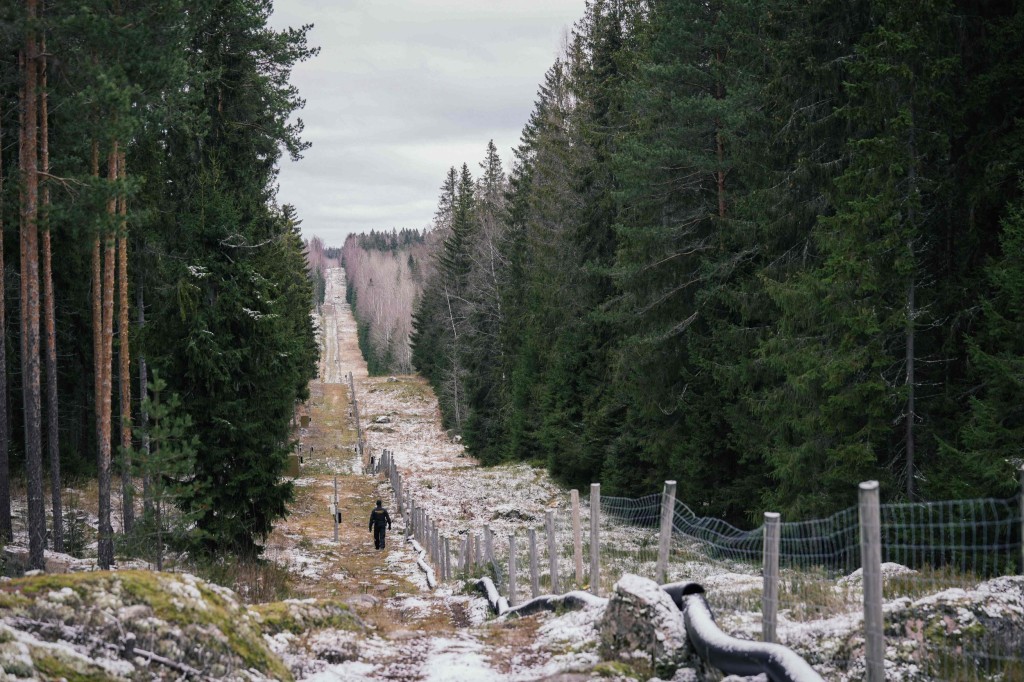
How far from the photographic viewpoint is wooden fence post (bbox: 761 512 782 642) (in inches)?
221

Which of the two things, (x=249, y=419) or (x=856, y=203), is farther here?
(x=249, y=419)

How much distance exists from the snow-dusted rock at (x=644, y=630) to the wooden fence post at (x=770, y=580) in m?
0.79

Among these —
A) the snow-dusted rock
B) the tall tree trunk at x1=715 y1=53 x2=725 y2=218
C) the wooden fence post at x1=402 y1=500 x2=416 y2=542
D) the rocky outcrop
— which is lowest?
the wooden fence post at x1=402 y1=500 x2=416 y2=542

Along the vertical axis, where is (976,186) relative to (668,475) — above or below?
above

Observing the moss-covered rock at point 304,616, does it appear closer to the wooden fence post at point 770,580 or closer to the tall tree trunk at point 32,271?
the wooden fence post at point 770,580

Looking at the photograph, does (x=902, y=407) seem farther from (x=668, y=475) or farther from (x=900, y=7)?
(x=668, y=475)

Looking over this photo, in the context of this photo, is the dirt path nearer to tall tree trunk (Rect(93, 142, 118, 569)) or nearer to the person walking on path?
the person walking on path

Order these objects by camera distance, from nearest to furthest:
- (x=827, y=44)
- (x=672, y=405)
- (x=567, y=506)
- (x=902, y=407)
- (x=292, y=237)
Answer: (x=902, y=407), (x=827, y=44), (x=672, y=405), (x=567, y=506), (x=292, y=237)

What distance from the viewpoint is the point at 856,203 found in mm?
12125

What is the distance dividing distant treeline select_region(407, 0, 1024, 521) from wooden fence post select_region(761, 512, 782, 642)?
5.70 meters

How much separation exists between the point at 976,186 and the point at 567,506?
17710mm

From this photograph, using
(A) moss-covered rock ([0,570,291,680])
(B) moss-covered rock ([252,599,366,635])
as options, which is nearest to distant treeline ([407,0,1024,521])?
(B) moss-covered rock ([252,599,366,635])

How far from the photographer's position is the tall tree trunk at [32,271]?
12625 millimetres

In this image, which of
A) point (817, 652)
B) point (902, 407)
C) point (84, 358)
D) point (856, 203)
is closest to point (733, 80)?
point (856, 203)
